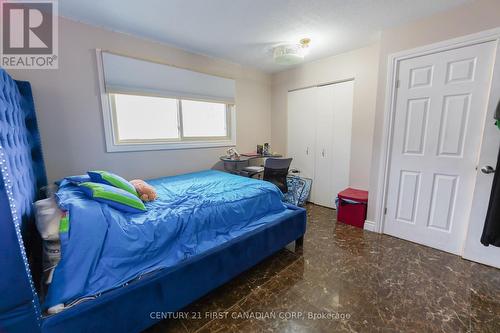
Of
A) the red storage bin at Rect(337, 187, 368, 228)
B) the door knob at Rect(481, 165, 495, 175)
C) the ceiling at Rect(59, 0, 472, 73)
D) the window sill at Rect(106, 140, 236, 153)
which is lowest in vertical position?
the red storage bin at Rect(337, 187, 368, 228)

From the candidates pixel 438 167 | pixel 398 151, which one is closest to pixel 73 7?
pixel 398 151

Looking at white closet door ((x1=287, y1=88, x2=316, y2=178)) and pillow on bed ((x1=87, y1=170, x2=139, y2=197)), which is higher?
white closet door ((x1=287, y1=88, x2=316, y2=178))

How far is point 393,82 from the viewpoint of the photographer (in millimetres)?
2377

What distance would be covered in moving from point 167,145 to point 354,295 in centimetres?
274

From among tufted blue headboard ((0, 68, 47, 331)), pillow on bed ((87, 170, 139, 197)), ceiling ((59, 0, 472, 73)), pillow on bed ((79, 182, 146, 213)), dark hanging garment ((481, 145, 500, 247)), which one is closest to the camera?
tufted blue headboard ((0, 68, 47, 331))

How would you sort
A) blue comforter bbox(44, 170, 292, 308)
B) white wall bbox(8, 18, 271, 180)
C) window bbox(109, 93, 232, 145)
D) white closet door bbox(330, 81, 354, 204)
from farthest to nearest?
white closet door bbox(330, 81, 354, 204) → window bbox(109, 93, 232, 145) → white wall bbox(8, 18, 271, 180) → blue comforter bbox(44, 170, 292, 308)

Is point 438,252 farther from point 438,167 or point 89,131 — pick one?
point 89,131

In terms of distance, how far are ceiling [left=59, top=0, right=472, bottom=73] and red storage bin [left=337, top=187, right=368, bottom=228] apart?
2037 millimetres

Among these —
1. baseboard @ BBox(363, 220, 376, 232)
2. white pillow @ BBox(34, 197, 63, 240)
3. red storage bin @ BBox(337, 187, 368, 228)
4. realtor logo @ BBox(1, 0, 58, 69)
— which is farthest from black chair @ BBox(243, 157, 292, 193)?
realtor logo @ BBox(1, 0, 58, 69)

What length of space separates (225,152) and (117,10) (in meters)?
2.24

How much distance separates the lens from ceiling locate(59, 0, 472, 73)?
75.7 inches

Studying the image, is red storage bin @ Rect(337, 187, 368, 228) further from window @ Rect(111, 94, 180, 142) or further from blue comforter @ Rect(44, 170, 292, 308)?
window @ Rect(111, 94, 180, 142)

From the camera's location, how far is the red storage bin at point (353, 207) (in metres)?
2.77

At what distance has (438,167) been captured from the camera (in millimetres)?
2195
